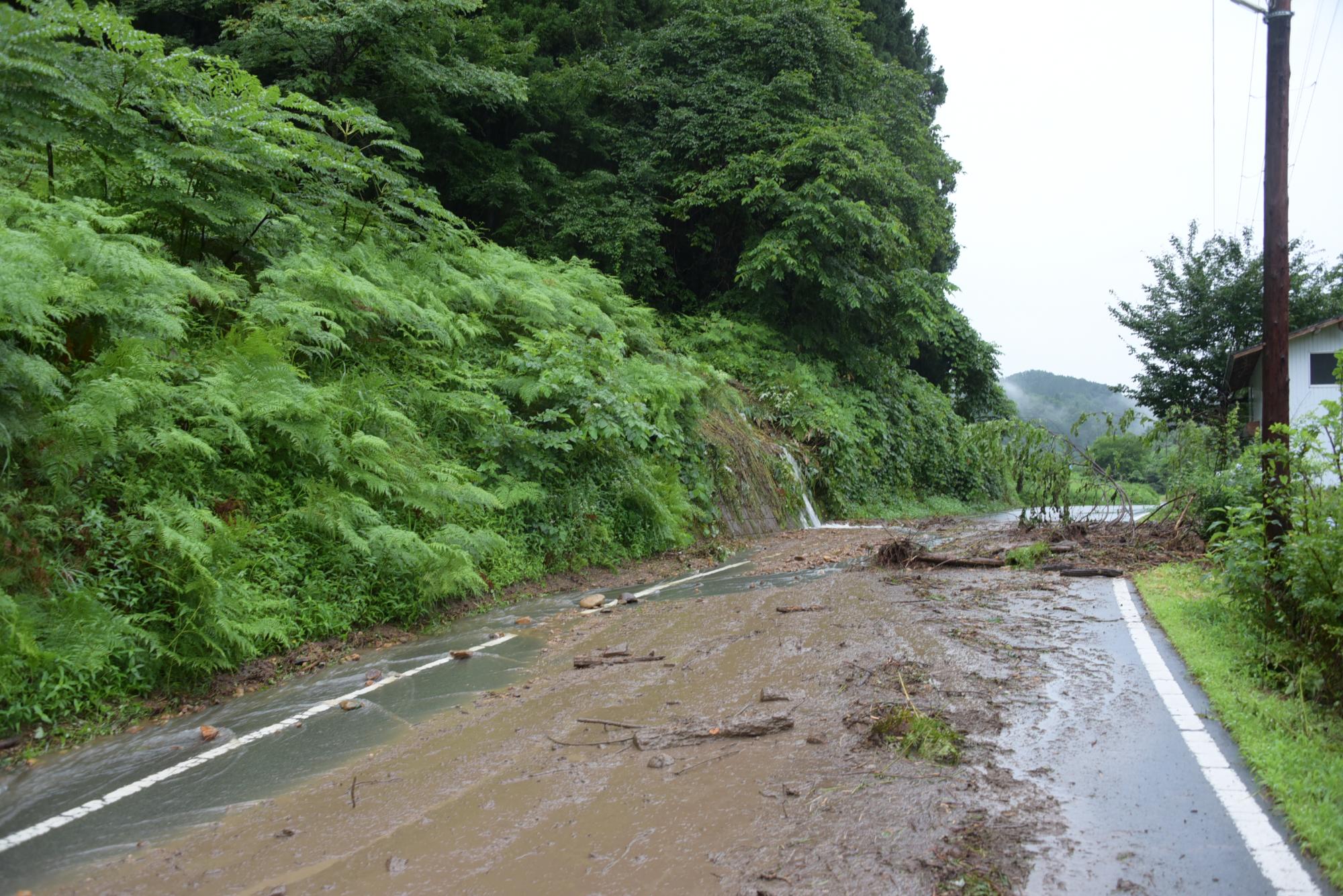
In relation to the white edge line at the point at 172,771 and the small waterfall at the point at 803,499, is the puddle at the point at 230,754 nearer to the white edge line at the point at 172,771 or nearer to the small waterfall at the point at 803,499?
the white edge line at the point at 172,771

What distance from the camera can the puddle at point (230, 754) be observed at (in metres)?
4.07

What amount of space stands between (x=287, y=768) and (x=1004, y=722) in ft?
14.2

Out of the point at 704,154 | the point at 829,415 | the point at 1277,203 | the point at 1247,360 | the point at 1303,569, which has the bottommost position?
the point at 1303,569

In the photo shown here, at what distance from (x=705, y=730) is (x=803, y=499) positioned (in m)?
14.5

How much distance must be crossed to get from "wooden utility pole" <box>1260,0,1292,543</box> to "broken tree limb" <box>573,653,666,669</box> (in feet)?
19.4

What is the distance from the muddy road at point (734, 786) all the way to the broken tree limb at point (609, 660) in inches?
1.4

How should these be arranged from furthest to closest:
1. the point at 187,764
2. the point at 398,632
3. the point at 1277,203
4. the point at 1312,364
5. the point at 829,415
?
the point at 1312,364, the point at 829,415, the point at 398,632, the point at 1277,203, the point at 187,764

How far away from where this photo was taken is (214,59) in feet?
31.1

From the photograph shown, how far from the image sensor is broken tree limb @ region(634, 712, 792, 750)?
16.5 ft

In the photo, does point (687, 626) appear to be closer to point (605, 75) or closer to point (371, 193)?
point (371, 193)

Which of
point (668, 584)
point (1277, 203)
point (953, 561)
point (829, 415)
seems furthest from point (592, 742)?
point (829, 415)

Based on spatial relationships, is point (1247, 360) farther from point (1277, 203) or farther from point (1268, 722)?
point (1268, 722)

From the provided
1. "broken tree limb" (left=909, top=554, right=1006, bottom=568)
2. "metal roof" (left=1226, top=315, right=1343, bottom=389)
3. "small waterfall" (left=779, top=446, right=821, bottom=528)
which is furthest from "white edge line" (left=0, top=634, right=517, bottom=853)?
"metal roof" (left=1226, top=315, right=1343, bottom=389)

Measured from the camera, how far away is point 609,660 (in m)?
6.99
